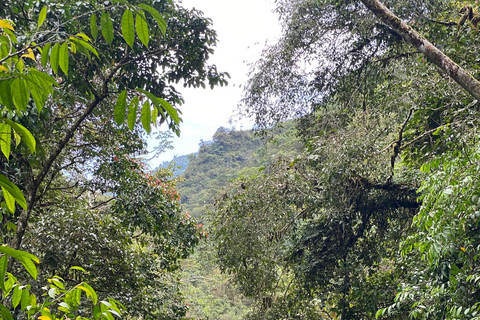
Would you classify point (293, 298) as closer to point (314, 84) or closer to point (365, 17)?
point (314, 84)

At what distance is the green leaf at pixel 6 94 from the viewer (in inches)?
33.4

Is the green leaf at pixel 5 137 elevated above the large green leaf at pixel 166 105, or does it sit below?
above

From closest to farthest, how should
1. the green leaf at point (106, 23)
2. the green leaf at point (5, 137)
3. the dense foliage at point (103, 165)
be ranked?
1. the green leaf at point (5, 137)
2. the green leaf at point (106, 23)
3. the dense foliage at point (103, 165)

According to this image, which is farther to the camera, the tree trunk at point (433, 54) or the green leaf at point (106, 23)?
the tree trunk at point (433, 54)

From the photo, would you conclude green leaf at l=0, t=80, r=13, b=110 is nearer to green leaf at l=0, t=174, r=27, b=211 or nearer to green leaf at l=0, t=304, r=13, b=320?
green leaf at l=0, t=174, r=27, b=211

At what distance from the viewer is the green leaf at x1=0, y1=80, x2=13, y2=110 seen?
85cm

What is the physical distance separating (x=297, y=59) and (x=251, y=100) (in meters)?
0.91

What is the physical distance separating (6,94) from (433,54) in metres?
3.41

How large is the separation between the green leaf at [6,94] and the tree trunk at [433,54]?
333 cm

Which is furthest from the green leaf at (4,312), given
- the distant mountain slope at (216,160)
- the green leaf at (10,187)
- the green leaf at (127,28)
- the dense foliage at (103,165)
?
the distant mountain slope at (216,160)

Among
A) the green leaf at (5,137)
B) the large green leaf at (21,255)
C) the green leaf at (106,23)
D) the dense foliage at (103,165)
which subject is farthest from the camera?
the dense foliage at (103,165)

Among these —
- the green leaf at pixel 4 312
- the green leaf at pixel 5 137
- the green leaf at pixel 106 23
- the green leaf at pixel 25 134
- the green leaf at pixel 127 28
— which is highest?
the green leaf at pixel 106 23

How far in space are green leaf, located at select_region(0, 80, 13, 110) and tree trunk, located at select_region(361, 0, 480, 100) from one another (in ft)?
10.9

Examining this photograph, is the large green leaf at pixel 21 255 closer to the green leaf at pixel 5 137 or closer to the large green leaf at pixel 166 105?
the green leaf at pixel 5 137
